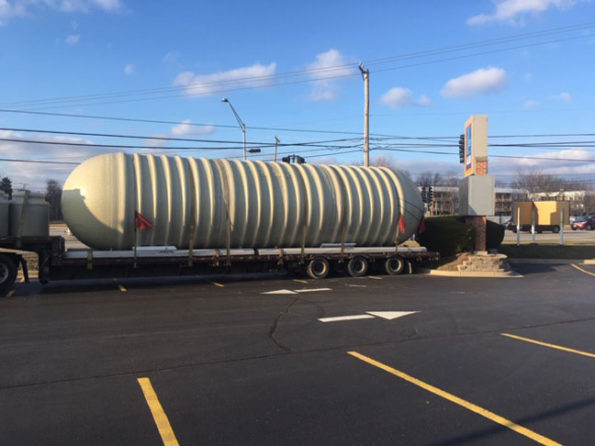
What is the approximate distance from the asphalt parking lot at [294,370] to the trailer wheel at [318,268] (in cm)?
423

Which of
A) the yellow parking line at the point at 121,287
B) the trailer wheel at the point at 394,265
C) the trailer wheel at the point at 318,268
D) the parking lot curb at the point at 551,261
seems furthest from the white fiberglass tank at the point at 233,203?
the parking lot curb at the point at 551,261

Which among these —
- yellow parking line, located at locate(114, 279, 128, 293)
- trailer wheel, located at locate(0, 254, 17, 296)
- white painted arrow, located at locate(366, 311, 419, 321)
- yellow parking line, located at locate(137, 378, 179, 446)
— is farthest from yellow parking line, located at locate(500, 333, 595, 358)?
trailer wheel, located at locate(0, 254, 17, 296)

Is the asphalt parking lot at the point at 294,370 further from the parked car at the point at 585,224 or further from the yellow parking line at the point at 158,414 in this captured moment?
the parked car at the point at 585,224

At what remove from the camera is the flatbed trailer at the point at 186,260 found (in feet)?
39.9

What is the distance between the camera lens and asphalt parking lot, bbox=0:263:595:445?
428 cm

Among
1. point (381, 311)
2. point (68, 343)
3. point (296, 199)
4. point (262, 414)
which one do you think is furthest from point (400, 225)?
point (262, 414)

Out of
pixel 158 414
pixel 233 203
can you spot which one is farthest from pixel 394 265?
pixel 158 414

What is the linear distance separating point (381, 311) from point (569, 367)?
4.13 metres

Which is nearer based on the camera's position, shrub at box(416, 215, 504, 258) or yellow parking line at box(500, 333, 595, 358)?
yellow parking line at box(500, 333, 595, 358)

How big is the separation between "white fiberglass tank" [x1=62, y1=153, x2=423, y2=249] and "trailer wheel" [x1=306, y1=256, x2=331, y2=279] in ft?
1.91

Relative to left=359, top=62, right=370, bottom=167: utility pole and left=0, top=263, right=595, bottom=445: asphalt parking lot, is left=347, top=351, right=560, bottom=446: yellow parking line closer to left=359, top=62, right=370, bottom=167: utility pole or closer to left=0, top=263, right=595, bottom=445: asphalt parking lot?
left=0, top=263, right=595, bottom=445: asphalt parking lot

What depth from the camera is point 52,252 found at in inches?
484

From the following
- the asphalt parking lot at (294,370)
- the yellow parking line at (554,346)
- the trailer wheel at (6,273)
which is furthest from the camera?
the trailer wheel at (6,273)

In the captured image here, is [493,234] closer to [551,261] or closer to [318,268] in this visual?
[551,261]
